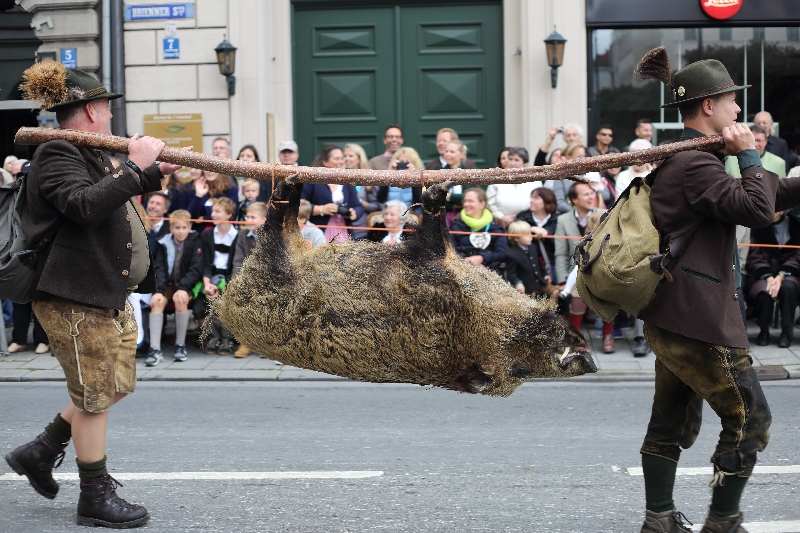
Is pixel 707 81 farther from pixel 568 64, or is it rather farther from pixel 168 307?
pixel 568 64

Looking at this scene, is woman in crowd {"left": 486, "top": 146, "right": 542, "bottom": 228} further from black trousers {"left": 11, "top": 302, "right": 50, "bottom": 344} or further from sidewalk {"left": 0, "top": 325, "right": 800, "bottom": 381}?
black trousers {"left": 11, "top": 302, "right": 50, "bottom": 344}

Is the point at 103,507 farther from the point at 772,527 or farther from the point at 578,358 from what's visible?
the point at 772,527

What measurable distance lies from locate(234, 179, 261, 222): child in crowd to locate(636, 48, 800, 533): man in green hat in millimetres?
6303

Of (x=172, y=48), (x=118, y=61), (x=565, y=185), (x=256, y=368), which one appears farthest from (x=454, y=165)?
(x=118, y=61)

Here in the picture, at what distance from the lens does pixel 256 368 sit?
945 centimetres

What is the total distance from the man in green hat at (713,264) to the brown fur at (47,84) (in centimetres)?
255

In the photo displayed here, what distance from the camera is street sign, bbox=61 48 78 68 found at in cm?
1364

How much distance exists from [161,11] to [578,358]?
11.0 meters

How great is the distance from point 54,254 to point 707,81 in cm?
296

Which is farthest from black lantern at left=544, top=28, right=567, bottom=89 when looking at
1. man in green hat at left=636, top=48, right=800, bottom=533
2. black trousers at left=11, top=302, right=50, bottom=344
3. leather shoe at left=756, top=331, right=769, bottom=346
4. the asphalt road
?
man in green hat at left=636, top=48, right=800, bottom=533

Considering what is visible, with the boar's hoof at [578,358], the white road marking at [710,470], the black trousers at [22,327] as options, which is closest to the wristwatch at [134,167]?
the boar's hoof at [578,358]

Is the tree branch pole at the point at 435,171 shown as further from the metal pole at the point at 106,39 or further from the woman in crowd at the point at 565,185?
the metal pole at the point at 106,39

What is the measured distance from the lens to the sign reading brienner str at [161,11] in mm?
13438

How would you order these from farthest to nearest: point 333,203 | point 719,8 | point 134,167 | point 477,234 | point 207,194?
point 719,8 < point 207,194 < point 333,203 < point 477,234 < point 134,167
